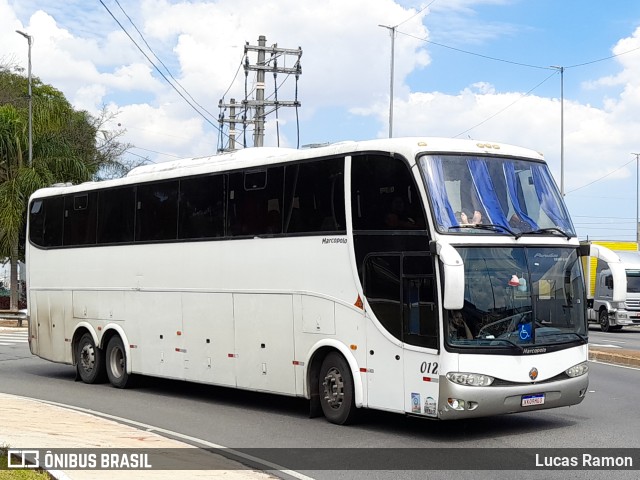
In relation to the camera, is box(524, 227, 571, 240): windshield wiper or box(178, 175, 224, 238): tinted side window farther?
box(178, 175, 224, 238): tinted side window

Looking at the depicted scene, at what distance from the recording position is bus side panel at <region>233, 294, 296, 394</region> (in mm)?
14891

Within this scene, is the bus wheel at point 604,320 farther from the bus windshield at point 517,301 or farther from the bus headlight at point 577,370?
the bus windshield at point 517,301

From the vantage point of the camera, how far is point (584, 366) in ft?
43.4

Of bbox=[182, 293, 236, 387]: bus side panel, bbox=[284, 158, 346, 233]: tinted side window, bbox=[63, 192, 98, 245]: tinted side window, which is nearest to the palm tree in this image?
bbox=[63, 192, 98, 245]: tinted side window

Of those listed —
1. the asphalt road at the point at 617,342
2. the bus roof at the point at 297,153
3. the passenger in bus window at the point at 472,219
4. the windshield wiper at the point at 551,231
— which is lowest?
the asphalt road at the point at 617,342

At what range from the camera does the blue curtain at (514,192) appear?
42.9 ft

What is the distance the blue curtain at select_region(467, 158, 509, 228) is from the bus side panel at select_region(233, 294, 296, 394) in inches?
134

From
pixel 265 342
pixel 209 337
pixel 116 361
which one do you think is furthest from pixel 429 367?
pixel 116 361

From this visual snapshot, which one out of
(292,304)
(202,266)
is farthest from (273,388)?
(202,266)

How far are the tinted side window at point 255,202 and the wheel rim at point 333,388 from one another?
2.33 m

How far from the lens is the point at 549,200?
1353 centimetres

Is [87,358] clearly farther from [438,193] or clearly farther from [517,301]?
[517,301]

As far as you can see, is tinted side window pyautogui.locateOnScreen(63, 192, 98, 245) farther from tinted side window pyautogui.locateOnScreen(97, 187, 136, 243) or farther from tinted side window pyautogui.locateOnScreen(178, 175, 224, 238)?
tinted side window pyautogui.locateOnScreen(178, 175, 224, 238)

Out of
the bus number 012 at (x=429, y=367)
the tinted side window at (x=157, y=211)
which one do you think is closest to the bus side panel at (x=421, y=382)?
the bus number 012 at (x=429, y=367)
